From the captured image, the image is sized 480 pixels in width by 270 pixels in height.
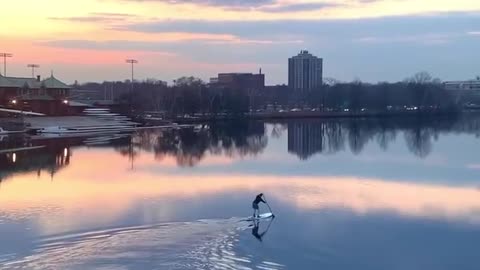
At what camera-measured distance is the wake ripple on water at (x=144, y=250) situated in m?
9.49

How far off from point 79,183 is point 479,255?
11725 mm

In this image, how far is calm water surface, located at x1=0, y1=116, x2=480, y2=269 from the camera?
10148mm

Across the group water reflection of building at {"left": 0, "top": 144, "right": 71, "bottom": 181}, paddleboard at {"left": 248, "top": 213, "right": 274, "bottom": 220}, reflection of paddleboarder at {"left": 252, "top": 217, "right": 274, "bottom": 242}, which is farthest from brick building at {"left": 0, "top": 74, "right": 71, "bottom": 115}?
reflection of paddleboarder at {"left": 252, "top": 217, "right": 274, "bottom": 242}

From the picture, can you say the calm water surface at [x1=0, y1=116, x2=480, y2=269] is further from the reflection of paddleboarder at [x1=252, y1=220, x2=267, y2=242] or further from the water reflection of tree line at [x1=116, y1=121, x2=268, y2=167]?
the water reflection of tree line at [x1=116, y1=121, x2=268, y2=167]

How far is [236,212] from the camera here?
13.9 metres

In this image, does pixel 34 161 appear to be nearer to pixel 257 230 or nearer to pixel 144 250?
pixel 257 230

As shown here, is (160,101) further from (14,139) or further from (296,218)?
(296,218)

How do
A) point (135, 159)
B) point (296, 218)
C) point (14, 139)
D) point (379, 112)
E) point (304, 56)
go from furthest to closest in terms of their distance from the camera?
point (304, 56)
point (379, 112)
point (14, 139)
point (135, 159)
point (296, 218)

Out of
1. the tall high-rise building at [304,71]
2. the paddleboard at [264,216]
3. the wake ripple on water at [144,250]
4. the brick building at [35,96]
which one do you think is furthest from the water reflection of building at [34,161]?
the tall high-rise building at [304,71]

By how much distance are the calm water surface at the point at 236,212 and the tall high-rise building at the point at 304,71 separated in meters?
136

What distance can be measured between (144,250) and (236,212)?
12.7 ft

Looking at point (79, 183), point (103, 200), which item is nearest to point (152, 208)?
point (103, 200)

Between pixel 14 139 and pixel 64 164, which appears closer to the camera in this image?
pixel 64 164

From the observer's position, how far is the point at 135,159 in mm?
26391
